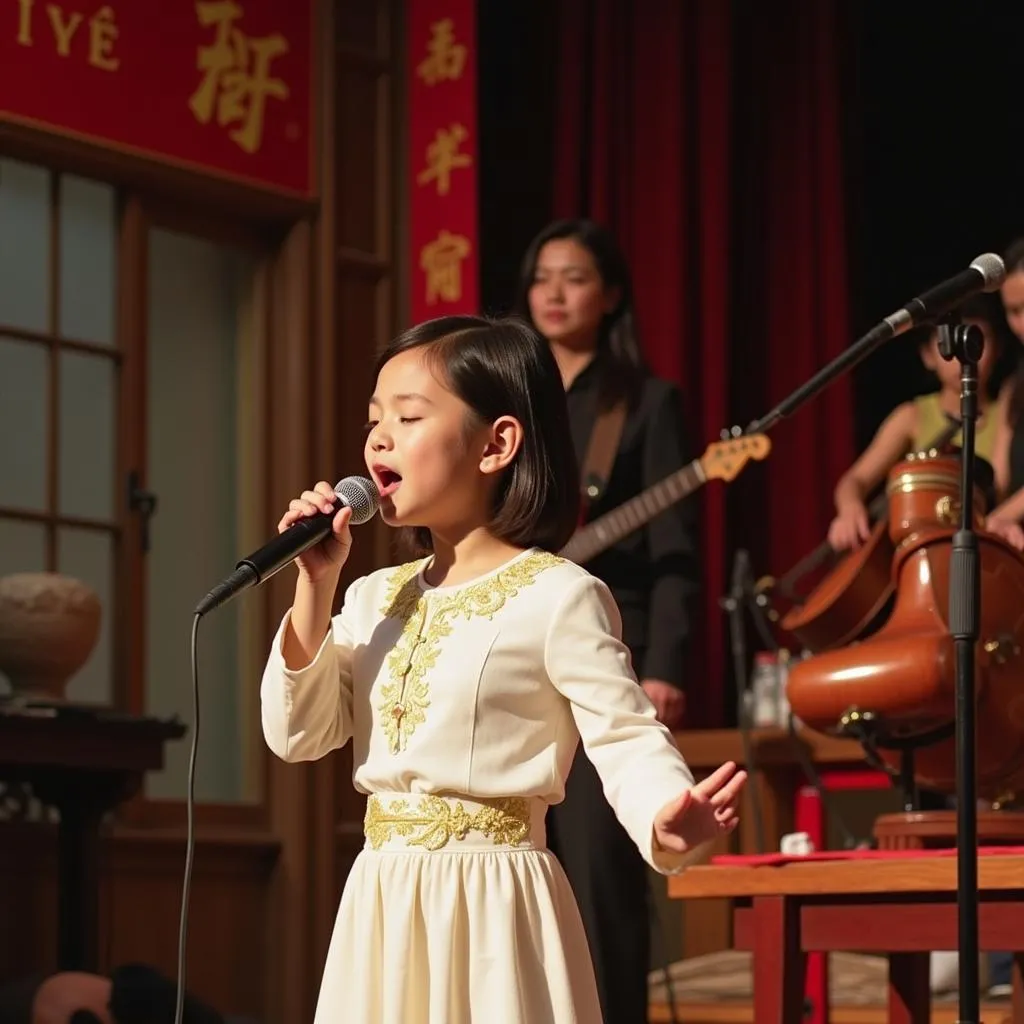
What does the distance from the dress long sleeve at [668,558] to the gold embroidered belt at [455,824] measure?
1.07 metres

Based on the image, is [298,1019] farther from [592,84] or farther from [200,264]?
[592,84]

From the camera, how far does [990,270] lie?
2.13 m

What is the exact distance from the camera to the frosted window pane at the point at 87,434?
13.6ft

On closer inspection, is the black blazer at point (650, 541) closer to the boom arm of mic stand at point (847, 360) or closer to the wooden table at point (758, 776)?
the boom arm of mic stand at point (847, 360)

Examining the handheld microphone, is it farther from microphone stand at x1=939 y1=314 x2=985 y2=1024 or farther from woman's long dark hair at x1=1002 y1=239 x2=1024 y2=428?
woman's long dark hair at x1=1002 y1=239 x2=1024 y2=428

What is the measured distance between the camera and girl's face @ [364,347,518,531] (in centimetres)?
173

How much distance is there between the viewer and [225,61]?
4352 millimetres

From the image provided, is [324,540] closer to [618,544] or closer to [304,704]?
[304,704]

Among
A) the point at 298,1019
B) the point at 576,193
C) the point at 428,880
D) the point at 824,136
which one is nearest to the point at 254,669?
the point at 298,1019

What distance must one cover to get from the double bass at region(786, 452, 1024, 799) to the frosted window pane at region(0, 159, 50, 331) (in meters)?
2.21

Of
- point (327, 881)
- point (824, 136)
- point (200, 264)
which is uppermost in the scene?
point (824, 136)

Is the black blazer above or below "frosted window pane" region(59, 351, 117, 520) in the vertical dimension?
below

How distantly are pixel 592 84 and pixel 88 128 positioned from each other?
148 centimetres

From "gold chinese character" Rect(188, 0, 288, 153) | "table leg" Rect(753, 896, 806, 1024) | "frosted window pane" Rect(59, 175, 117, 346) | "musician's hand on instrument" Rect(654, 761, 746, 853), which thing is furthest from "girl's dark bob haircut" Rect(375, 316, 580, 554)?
"gold chinese character" Rect(188, 0, 288, 153)
